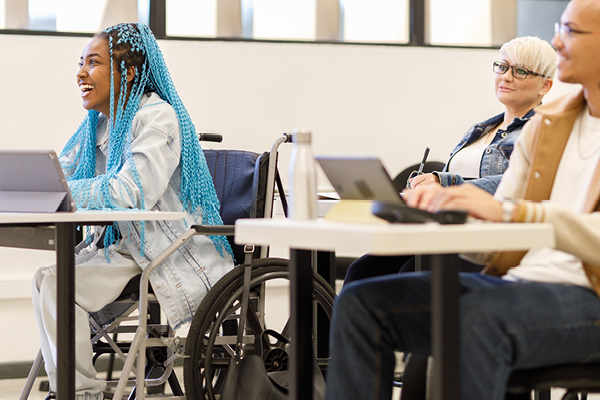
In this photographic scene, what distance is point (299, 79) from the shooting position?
10.9 feet

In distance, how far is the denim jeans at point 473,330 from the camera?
3.39ft

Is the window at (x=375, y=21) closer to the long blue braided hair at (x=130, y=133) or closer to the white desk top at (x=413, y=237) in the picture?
the long blue braided hair at (x=130, y=133)

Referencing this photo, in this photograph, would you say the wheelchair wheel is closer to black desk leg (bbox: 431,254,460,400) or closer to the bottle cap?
the bottle cap

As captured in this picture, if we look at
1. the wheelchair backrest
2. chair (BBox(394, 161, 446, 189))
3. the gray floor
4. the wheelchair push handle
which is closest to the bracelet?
the wheelchair backrest

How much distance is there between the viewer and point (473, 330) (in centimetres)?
104

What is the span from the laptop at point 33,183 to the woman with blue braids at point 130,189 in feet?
0.74

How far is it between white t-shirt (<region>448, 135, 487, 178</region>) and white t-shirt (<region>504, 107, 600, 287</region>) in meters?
0.93

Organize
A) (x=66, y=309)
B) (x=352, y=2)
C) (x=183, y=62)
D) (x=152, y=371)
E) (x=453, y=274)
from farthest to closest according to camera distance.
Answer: (x=352, y=2) → (x=183, y=62) → (x=152, y=371) → (x=66, y=309) → (x=453, y=274)

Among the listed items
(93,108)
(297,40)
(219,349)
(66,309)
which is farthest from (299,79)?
(66,309)

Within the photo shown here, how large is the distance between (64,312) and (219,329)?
0.44 meters

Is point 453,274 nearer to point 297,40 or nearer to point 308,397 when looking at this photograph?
point 308,397

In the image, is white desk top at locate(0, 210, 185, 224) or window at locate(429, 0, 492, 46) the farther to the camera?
window at locate(429, 0, 492, 46)

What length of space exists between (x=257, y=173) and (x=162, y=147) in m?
0.28

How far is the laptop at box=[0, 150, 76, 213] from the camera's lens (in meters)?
1.57
